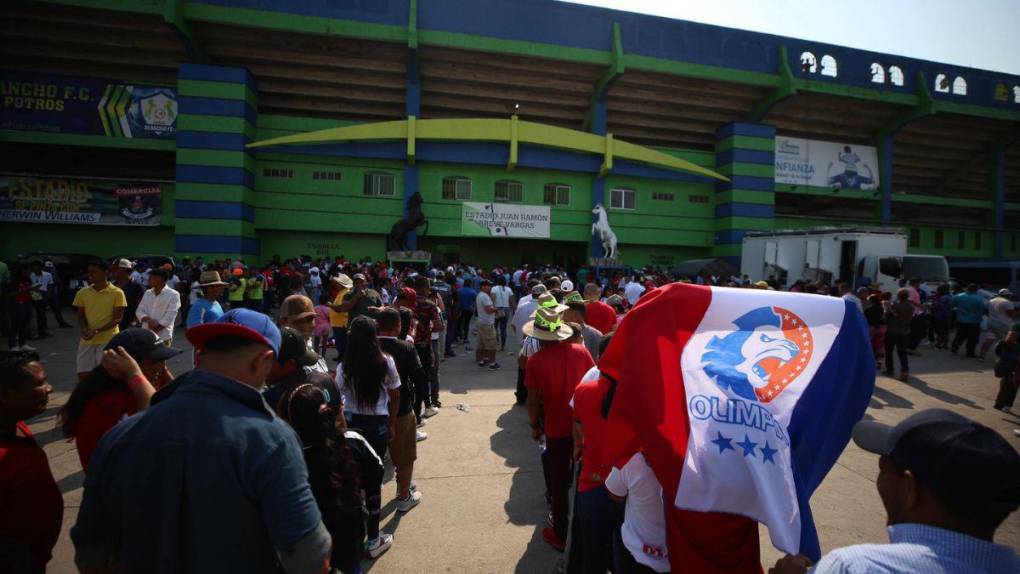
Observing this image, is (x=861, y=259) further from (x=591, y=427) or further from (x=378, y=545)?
(x=378, y=545)

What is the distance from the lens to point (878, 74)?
23.0 m

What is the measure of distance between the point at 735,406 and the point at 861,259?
16906mm

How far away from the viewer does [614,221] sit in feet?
75.4

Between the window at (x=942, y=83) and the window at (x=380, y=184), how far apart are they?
28009 mm

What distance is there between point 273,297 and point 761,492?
15655 millimetres

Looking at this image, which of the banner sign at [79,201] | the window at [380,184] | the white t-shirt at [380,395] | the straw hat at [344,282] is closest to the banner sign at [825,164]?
the window at [380,184]

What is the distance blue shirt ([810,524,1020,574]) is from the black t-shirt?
3307mm

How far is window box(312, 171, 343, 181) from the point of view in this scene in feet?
65.8

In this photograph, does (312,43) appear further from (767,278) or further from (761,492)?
(761,492)

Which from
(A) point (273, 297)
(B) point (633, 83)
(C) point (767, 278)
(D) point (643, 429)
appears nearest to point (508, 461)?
(D) point (643, 429)

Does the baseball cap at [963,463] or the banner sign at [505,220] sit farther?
the banner sign at [505,220]

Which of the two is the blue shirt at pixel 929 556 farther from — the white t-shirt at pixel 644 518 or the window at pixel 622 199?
the window at pixel 622 199

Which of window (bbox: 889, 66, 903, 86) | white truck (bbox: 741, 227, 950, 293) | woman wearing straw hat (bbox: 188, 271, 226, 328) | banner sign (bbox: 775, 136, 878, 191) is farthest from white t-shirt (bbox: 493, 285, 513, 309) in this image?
window (bbox: 889, 66, 903, 86)

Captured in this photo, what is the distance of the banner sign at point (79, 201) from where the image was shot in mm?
19031
